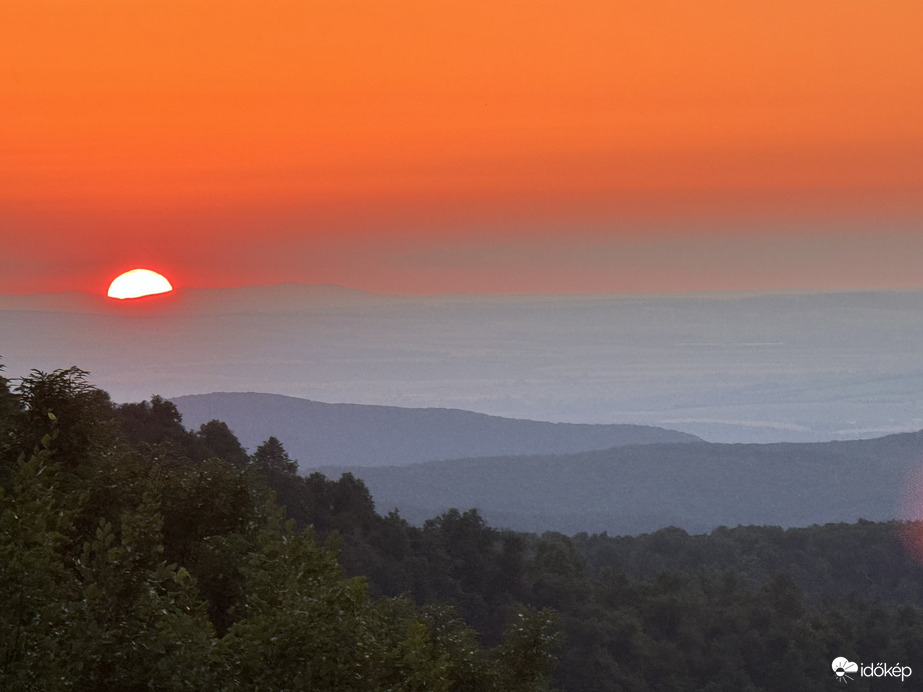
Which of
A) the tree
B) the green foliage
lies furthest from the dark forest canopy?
the tree

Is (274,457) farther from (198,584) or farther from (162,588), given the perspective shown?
(162,588)

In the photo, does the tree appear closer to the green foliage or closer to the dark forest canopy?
the dark forest canopy

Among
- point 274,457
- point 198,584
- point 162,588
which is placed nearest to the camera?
point 162,588

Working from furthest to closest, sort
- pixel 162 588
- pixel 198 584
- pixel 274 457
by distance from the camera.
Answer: pixel 274 457, pixel 198 584, pixel 162 588

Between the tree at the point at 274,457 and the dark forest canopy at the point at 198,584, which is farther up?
the tree at the point at 274,457

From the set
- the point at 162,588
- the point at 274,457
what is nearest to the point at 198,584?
the point at 162,588

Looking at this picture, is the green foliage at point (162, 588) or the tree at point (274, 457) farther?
the tree at point (274, 457)

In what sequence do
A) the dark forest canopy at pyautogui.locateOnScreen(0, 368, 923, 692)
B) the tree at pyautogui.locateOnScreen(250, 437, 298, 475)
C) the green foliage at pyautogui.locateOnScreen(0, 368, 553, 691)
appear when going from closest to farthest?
the green foliage at pyautogui.locateOnScreen(0, 368, 553, 691) < the dark forest canopy at pyautogui.locateOnScreen(0, 368, 923, 692) < the tree at pyautogui.locateOnScreen(250, 437, 298, 475)

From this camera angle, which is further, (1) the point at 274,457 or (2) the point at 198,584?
(1) the point at 274,457

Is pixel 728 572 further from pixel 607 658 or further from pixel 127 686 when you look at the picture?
pixel 127 686

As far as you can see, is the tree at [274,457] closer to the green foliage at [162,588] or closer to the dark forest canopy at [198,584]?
the dark forest canopy at [198,584]

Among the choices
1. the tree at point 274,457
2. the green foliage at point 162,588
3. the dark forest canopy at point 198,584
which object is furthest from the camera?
the tree at point 274,457

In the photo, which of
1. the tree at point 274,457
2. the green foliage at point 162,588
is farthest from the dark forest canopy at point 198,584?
the tree at point 274,457

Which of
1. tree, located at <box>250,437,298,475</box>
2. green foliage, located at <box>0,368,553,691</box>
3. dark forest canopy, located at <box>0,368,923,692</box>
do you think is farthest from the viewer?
tree, located at <box>250,437,298,475</box>
